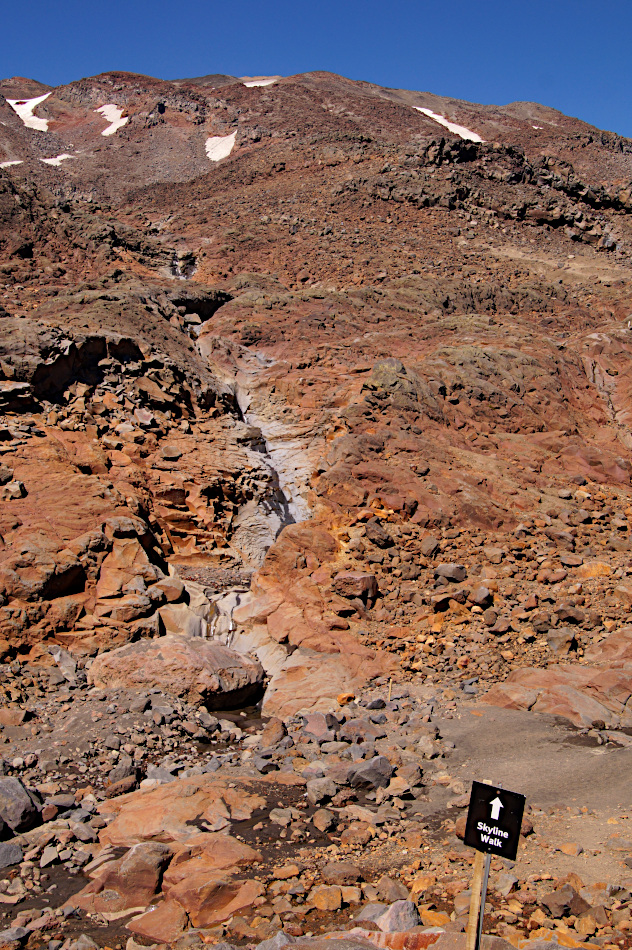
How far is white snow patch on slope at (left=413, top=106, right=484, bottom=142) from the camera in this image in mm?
47294

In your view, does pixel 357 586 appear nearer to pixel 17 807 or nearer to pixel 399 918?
pixel 17 807

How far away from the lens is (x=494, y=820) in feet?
10.3

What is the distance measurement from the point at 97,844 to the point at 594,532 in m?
8.52

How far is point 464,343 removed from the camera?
17.3 metres

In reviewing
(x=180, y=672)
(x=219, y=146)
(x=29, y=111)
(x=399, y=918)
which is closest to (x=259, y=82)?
(x=219, y=146)

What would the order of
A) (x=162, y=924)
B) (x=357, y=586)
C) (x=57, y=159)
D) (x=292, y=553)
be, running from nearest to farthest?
(x=162, y=924) → (x=357, y=586) → (x=292, y=553) → (x=57, y=159)

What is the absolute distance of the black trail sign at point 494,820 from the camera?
3.09 metres

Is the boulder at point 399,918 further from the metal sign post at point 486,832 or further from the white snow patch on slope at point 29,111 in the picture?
the white snow patch on slope at point 29,111

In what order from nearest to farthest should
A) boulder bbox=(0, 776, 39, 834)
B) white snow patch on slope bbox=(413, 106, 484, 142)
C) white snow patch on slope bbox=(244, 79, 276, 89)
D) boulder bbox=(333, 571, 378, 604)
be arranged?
boulder bbox=(0, 776, 39, 834)
boulder bbox=(333, 571, 378, 604)
white snow patch on slope bbox=(413, 106, 484, 142)
white snow patch on slope bbox=(244, 79, 276, 89)

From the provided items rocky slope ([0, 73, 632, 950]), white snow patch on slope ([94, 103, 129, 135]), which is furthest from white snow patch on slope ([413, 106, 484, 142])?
rocky slope ([0, 73, 632, 950])

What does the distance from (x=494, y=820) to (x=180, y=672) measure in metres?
5.93

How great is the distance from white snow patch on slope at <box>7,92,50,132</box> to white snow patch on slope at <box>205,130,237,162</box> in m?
13.6

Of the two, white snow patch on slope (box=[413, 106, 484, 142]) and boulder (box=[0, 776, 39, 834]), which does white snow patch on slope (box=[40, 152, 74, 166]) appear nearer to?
white snow patch on slope (box=[413, 106, 484, 142])

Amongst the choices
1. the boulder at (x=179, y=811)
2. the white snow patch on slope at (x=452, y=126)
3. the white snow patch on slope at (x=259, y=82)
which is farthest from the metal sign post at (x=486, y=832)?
the white snow patch on slope at (x=259, y=82)
